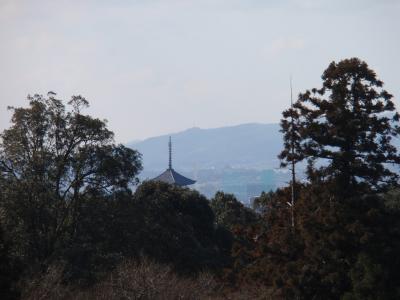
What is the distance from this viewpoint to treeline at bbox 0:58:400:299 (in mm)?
17469

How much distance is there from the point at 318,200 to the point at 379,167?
169cm

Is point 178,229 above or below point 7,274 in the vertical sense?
above

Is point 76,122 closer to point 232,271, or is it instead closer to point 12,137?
point 12,137

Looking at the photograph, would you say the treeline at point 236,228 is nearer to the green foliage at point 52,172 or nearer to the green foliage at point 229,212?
the green foliage at point 52,172

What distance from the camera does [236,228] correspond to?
20516 millimetres

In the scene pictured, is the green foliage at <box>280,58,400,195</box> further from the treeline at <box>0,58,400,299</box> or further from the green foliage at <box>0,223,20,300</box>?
the green foliage at <box>0,223,20,300</box>

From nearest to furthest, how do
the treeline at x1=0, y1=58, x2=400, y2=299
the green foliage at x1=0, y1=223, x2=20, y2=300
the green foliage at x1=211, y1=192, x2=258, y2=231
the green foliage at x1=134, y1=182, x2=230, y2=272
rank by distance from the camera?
the green foliage at x1=0, y1=223, x2=20, y2=300
the treeline at x1=0, y1=58, x2=400, y2=299
the green foliage at x1=134, y1=182, x2=230, y2=272
the green foliage at x1=211, y1=192, x2=258, y2=231

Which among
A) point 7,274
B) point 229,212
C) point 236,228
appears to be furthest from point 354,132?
point 229,212

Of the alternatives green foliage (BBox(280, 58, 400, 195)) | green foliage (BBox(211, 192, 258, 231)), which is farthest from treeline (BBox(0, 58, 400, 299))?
green foliage (BBox(211, 192, 258, 231))

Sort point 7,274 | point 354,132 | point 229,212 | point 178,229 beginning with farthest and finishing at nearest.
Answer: point 229,212 < point 178,229 < point 354,132 < point 7,274

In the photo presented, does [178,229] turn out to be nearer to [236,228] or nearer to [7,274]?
[236,228]

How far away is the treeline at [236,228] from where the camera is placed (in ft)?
57.3

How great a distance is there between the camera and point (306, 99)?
19062 millimetres

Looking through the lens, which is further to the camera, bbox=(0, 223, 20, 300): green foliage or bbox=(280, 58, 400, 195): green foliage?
bbox=(280, 58, 400, 195): green foliage
